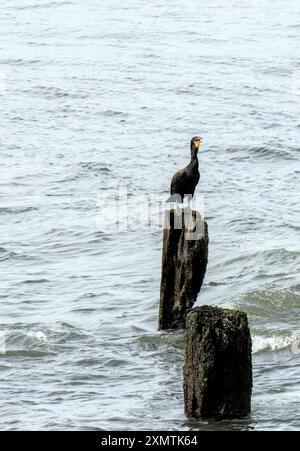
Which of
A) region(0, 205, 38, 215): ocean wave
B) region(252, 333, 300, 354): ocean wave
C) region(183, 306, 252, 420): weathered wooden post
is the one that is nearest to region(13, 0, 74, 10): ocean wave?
region(0, 205, 38, 215): ocean wave

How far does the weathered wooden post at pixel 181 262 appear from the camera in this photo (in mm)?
13164

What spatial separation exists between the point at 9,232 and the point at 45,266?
2437 millimetres

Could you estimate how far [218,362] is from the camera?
10.5 meters

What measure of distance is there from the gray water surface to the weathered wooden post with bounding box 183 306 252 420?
0.72ft

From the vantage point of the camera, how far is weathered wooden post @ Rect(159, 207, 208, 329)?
1316 centimetres

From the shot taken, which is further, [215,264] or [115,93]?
[115,93]

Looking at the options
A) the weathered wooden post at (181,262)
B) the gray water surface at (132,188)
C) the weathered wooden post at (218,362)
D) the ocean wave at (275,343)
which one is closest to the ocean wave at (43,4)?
the gray water surface at (132,188)

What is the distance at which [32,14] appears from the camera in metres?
43.7

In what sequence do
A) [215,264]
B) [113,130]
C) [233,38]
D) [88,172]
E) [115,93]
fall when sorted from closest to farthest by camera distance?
[215,264], [88,172], [113,130], [115,93], [233,38]

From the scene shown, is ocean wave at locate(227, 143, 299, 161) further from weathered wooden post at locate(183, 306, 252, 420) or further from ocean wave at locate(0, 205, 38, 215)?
weathered wooden post at locate(183, 306, 252, 420)

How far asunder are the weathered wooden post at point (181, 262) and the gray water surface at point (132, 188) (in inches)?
16.8
